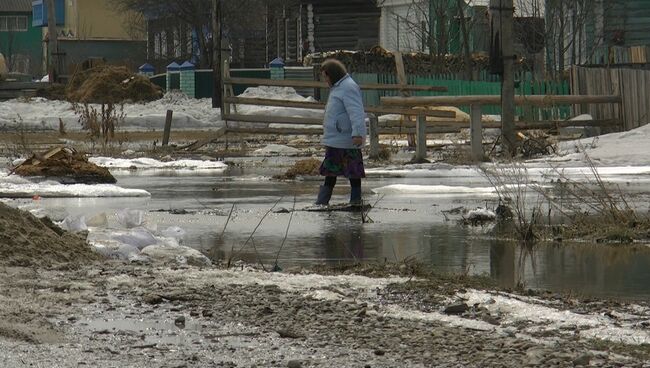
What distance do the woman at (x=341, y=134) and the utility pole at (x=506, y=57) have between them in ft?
25.9

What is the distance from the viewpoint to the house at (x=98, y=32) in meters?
79.4

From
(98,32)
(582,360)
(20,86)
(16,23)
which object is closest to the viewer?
(582,360)

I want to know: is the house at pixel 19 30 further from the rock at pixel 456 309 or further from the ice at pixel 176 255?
the rock at pixel 456 309

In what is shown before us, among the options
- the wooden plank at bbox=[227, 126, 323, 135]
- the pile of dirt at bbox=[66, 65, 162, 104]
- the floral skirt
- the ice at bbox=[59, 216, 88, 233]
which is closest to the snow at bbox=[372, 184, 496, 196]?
the floral skirt

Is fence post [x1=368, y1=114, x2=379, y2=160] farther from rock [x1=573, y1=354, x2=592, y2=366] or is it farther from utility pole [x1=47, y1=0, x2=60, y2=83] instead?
utility pole [x1=47, y1=0, x2=60, y2=83]

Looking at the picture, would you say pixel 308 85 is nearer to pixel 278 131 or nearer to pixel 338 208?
pixel 278 131

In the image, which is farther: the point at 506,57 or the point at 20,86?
the point at 20,86

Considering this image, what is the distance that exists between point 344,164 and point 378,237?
2854 mm

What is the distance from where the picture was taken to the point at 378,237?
12312 mm

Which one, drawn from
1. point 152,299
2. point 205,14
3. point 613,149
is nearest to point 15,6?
point 205,14

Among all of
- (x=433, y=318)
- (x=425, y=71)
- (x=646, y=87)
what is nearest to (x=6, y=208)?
(x=433, y=318)

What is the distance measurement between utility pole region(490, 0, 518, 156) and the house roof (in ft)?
276

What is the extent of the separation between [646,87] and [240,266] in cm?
1652

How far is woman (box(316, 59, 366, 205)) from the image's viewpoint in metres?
15.0
